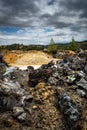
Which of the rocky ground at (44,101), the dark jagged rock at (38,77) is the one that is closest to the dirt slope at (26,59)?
the dark jagged rock at (38,77)

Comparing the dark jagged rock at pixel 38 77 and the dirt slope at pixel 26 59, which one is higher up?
the dark jagged rock at pixel 38 77

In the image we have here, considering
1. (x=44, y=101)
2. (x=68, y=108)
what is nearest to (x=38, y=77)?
(x=44, y=101)

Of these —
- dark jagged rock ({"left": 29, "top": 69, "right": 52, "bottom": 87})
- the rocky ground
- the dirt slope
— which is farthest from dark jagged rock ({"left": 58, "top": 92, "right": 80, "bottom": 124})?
the dirt slope

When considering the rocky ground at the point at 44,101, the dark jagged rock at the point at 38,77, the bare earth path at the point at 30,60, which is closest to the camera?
the rocky ground at the point at 44,101

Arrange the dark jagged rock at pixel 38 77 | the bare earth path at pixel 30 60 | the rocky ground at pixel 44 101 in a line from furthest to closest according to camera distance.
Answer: the bare earth path at pixel 30 60
the dark jagged rock at pixel 38 77
the rocky ground at pixel 44 101

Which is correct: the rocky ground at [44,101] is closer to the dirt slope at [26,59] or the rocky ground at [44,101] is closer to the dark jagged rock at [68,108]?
the dark jagged rock at [68,108]

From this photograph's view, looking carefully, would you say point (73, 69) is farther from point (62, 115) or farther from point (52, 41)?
point (52, 41)

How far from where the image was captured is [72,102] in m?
16.6

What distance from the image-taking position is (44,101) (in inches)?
688

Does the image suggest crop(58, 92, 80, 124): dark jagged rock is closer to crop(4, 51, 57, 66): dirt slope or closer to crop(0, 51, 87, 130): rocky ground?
crop(0, 51, 87, 130): rocky ground

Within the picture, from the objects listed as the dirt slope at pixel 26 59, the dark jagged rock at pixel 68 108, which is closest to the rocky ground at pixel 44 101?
the dark jagged rock at pixel 68 108

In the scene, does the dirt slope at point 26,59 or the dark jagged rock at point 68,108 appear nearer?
the dark jagged rock at point 68,108

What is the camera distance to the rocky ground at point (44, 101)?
1522cm

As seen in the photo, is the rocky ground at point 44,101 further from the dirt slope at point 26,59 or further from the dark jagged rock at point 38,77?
the dirt slope at point 26,59
